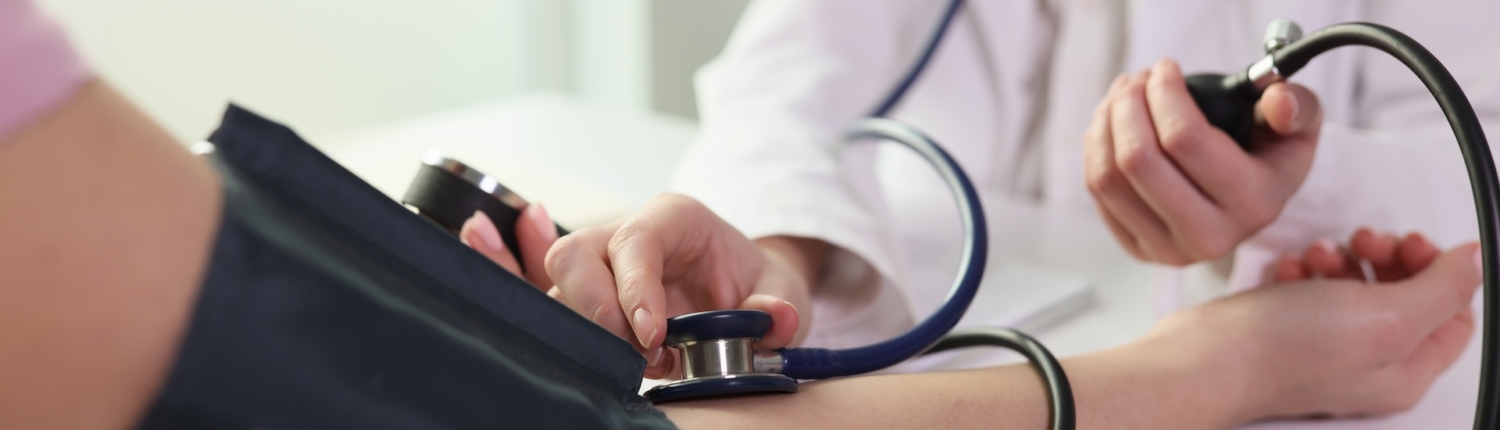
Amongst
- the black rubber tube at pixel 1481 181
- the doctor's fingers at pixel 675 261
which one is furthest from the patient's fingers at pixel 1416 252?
the doctor's fingers at pixel 675 261

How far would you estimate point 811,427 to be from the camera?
1.33ft

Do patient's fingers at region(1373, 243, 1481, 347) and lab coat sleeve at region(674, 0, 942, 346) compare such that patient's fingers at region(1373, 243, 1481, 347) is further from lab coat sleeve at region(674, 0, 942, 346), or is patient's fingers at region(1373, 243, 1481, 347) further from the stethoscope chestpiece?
the stethoscope chestpiece

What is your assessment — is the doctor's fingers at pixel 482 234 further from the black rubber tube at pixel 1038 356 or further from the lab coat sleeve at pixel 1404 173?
the lab coat sleeve at pixel 1404 173

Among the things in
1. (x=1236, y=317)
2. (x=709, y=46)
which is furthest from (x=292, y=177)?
(x=709, y=46)

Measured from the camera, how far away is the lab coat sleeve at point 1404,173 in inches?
25.5

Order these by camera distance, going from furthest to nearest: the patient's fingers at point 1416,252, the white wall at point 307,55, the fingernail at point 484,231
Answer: the white wall at point 307,55 → the patient's fingers at point 1416,252 → the fingernail at point 484,231

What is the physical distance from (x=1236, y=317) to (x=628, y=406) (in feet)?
1.17

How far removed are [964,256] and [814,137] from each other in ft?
0.85

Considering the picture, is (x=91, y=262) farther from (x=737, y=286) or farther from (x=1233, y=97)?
(x=1233, y=97)

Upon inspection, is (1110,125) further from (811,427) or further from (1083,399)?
(811,427)

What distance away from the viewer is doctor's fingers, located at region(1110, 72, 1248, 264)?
55 centimetres

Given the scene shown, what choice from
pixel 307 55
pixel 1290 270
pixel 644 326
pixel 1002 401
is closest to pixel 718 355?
pixel 644 326

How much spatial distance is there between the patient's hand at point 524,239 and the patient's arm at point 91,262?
24 centimetres

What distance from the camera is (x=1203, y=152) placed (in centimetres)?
54
